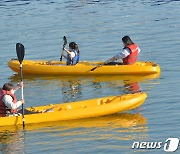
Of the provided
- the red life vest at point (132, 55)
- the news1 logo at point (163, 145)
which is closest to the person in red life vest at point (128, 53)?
the red life vest at point (132, 55)

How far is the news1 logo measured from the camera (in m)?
15.0

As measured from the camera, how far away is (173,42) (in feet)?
92.2

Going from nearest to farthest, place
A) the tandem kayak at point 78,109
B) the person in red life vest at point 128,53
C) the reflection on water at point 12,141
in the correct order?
1. the reflection on water at point 12,141
2. the tandem kayak at point 78,109
3. the person in red life vest at point 128,53

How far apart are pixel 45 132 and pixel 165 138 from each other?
3.10 metres

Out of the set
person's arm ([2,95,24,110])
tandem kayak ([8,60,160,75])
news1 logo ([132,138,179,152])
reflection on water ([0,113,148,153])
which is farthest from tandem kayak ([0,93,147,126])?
tandem kayak ([8,60,160,75])

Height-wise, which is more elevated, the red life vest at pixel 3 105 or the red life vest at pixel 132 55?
the red life vest at pixel 132 55

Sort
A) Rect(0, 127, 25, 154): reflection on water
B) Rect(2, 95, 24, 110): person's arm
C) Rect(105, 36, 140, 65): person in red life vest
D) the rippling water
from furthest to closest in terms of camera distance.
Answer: Rect(105, 36, 140, 65): person in red life vest < Rect(2, 95, 24, 110): person's arm < the rippling water < Rect(0, 127, 25, 154): reflection on water

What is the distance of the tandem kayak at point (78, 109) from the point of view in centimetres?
1716

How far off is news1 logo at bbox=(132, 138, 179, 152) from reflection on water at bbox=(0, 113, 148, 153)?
0.45 meters

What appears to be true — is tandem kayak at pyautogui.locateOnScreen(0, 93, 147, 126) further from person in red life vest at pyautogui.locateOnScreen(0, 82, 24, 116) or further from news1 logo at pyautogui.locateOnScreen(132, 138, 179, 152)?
news1 logo at pyautogui.locateOnScreen(132, 138, 179, 152)

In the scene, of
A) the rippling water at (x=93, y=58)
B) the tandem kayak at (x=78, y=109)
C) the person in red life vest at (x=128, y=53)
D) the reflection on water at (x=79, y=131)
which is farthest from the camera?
the person in red life vest at (x=128, y=53)

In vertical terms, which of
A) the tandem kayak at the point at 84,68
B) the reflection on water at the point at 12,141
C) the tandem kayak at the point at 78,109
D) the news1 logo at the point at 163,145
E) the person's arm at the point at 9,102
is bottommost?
the news1 logo at the point at 163,145

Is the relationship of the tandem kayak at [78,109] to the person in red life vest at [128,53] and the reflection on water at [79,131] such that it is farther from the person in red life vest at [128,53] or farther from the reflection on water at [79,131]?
the person in red life vest at [128,53]

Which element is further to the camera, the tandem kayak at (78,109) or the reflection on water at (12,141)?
the tandem kayak at (78,109)
